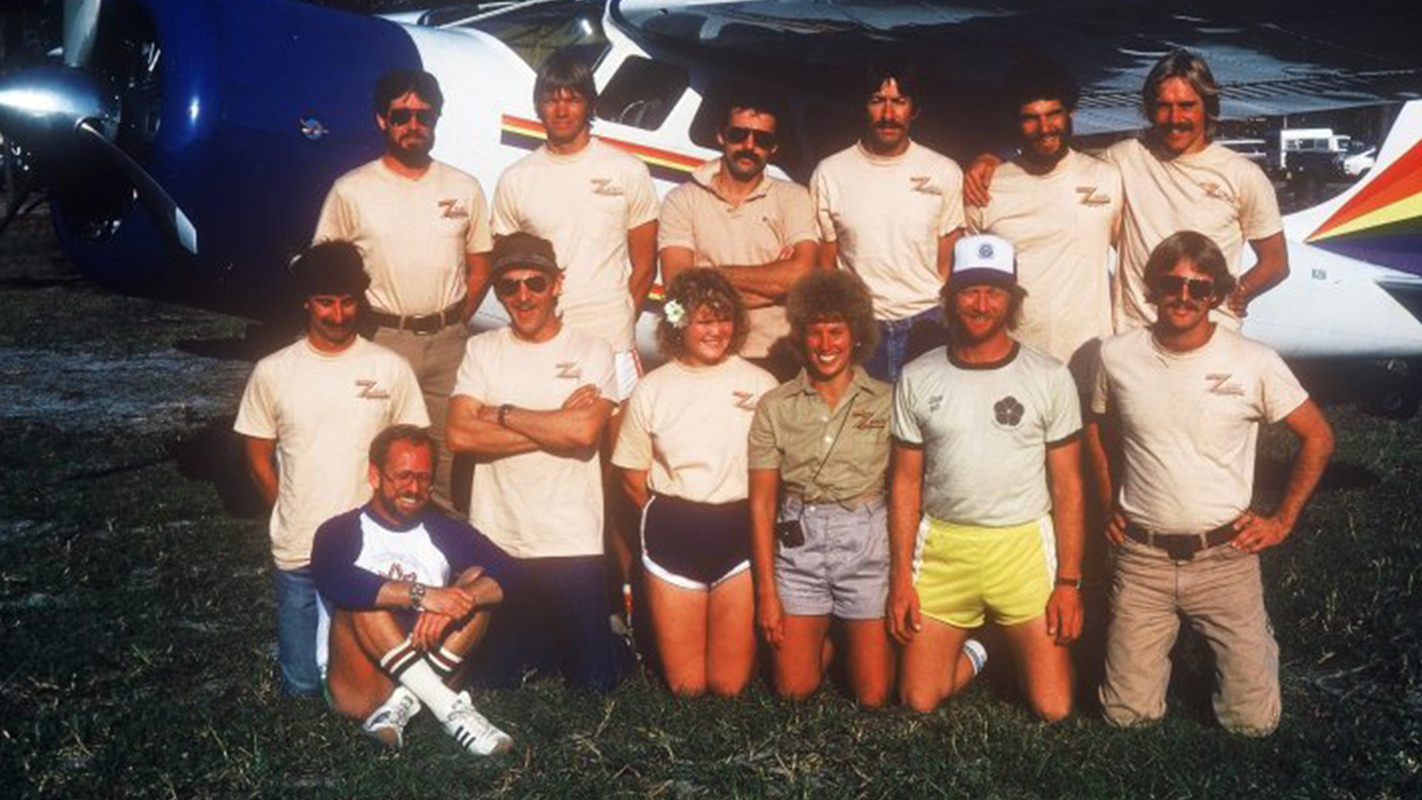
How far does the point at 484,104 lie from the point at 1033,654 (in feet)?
11.9

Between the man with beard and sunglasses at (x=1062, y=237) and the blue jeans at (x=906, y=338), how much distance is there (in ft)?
0.99

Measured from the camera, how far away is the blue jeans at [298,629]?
4500 mm

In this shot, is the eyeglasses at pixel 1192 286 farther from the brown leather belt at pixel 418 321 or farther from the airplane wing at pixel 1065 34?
the brown leather belt at pixel 418 321

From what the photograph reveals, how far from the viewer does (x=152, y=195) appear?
5.42 metres

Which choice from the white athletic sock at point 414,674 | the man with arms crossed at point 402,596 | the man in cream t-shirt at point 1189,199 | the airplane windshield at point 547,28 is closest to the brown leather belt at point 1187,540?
the man in cream t-shirt at point 1189,199

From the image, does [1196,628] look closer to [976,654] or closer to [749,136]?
[976,654]

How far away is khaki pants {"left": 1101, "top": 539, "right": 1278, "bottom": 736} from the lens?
4211mm

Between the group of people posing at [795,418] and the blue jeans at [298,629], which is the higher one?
the group of people posing at [795,418]

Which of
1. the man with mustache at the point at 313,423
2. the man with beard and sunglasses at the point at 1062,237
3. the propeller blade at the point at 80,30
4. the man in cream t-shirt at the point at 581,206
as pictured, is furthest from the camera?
the propeller blade at the point at 80,30

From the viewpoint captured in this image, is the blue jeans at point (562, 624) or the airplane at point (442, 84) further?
the airplane at point (442, 84)

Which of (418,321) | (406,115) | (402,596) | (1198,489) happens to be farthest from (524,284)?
(1198,489)

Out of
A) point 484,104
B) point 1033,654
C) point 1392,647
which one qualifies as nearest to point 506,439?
point 1033,654

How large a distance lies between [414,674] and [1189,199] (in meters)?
3.11

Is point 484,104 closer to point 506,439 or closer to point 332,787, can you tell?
point 506,439
